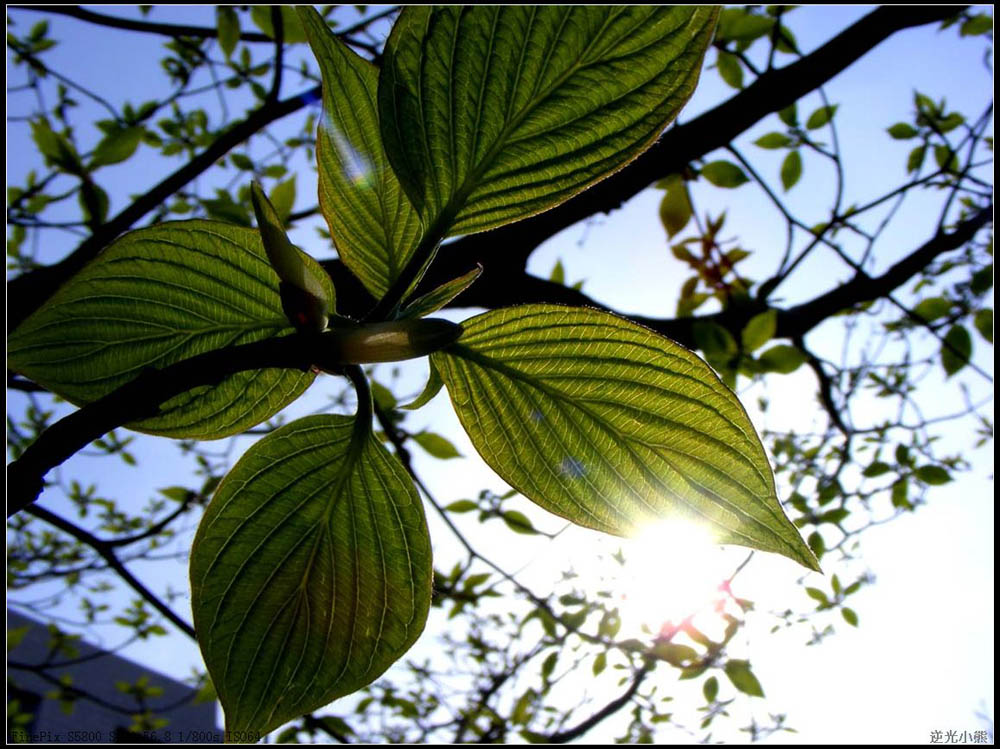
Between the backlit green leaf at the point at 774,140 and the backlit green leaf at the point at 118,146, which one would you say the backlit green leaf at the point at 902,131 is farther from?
the backlit green leaf at the point at 118,146

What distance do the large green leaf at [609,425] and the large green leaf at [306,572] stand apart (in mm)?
58

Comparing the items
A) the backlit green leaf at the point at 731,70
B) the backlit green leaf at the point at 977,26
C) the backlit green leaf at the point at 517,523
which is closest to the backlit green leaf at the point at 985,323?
the backlit green leaf at the point at 731,70

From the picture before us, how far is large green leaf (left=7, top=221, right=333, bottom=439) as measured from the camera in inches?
11.4

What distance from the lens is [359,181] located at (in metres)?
0.28

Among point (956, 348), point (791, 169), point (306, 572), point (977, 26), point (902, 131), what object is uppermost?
point (977, 26)

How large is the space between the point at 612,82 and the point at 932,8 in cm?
92

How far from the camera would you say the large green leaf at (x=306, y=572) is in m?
0.30

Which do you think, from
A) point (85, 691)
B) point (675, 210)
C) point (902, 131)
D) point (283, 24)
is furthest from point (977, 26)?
point (85, 691)

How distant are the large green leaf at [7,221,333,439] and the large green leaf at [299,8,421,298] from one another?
4 cm

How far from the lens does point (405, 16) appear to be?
23 cm

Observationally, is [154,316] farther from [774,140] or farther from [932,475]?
[932,475]

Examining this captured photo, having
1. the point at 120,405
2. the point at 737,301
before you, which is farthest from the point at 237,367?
the point at 737,301

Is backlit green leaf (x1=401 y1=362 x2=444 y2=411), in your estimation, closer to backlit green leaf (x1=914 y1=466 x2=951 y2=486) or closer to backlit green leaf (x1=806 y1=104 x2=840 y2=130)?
backlit green leaf (x1=806 y1=104 x2=840 y2=130)

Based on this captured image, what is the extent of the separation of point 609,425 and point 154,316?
0.68ft
